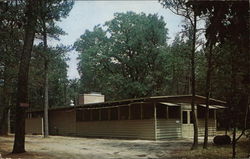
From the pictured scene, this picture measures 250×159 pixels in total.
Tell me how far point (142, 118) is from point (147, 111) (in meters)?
0.66

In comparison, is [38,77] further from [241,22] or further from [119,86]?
[241,22]

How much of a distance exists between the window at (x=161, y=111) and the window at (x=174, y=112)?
0.53 meters

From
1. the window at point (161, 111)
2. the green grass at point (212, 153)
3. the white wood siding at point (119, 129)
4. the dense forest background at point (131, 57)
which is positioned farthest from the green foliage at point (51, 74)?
the green grass at point (212, 153)

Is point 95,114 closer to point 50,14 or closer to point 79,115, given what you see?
point 79,115

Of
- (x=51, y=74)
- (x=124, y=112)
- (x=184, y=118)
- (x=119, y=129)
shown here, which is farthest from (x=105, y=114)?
(x=51, y=74)

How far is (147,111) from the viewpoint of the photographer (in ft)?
78.8

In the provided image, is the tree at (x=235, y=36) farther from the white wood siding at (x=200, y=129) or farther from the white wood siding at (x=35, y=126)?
the white wood siding at (x=35, y=126)

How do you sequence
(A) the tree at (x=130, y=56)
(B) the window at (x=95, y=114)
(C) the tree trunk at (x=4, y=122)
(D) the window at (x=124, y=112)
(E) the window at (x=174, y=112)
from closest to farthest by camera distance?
(E) the window at (x=174, y=112) → (D) the window at (x=124, y=112) → (B) the window at (x=95, y=114) → (C) the tree trunk at (x=4, y=122) → (A) the tree at (x=130, y=56)

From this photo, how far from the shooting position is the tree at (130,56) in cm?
4088

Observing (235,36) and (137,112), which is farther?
(137,112)

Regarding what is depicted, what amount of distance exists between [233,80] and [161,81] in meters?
30.8

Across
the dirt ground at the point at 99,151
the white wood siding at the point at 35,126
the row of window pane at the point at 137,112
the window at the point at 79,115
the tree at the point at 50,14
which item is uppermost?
the tree at the point at 50,14

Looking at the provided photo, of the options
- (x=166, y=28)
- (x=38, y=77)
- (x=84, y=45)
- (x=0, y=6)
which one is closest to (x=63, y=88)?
(x=84, y=45)

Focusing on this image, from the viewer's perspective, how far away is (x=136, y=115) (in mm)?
24969
